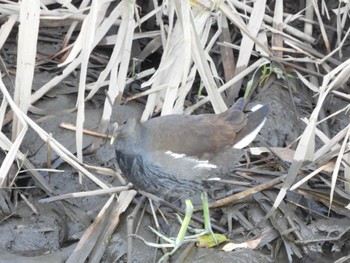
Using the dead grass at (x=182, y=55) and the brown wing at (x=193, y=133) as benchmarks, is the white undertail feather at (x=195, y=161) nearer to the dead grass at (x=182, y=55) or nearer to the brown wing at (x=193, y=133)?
the brown wing at (x=193, y=133)

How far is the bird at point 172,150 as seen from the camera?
379 centimetres

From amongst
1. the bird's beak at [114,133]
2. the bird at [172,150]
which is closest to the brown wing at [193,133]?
the bird at [172,150]

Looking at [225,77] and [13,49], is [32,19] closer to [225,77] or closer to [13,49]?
[13,49]

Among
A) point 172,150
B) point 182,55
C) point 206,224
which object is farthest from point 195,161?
point 182,55

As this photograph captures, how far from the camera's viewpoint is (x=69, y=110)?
4.60 meters

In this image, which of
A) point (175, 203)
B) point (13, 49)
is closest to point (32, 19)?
point (13, 49)

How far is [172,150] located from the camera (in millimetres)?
3805

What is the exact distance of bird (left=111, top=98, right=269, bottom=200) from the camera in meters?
3.79

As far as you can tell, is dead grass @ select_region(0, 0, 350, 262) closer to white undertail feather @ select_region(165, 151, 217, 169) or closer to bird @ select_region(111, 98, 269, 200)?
bird @ select_region(111, 98, 269, 200)

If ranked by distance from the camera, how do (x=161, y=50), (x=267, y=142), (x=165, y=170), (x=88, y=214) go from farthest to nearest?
(x=161, y=50), (x=267, y=142), (x=88, y=214), (x=165, y=170)

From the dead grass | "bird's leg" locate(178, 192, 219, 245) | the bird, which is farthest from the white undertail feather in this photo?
the dead grass

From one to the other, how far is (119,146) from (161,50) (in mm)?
1269

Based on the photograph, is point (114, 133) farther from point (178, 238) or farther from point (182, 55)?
point (182, 55)

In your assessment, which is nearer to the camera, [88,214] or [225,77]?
[88,214]
